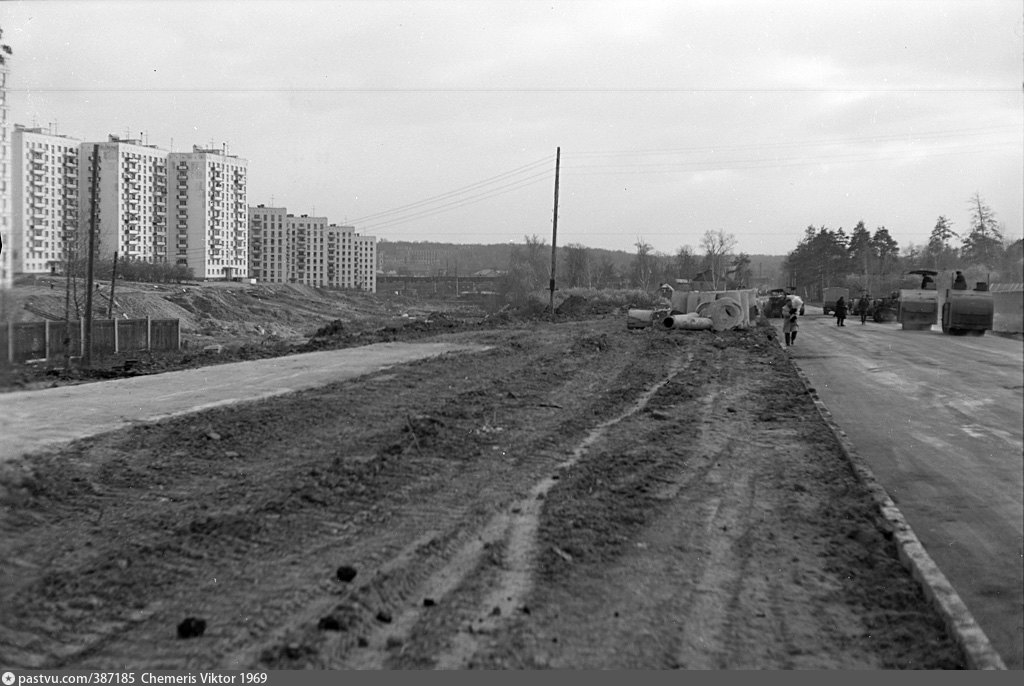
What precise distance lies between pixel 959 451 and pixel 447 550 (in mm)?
5864

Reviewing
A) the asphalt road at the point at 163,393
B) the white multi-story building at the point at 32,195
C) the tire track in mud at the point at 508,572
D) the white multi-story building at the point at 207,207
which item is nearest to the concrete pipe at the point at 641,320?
the asphalt road at the point at 163,393

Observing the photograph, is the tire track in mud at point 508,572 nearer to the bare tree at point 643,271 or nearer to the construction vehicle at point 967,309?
the construction vehicle at point 967,309

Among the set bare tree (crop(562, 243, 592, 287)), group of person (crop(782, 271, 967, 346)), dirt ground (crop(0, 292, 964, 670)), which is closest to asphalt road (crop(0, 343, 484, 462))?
dirt ground (crop(0, 292, 964, 670))

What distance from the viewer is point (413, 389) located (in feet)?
38.6

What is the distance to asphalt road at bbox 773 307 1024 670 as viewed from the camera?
3457mm

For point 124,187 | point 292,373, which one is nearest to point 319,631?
point 292,373

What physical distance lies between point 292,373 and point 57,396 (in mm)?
3804

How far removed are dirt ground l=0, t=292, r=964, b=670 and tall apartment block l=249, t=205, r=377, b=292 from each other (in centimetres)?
2905

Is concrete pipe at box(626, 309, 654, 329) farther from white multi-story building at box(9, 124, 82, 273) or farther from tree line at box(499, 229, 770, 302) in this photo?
white multi-story building at box(9, 124, 82, 273)

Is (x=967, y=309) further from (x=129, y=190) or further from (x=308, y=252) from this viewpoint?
(x=308, y=252)

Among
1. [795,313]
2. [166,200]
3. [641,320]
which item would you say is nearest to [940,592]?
[166,200]

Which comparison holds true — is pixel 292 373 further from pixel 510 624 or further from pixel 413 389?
pixel 510 624

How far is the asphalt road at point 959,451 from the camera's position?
11.3 ft

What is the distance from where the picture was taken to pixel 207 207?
1516 centimetres
